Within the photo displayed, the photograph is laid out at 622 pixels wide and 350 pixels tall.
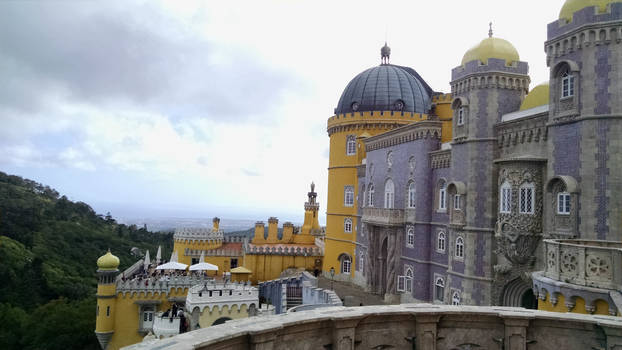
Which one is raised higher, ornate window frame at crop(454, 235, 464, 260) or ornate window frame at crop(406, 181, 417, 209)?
ornate window frame at crop(406, 181, 417, 209)

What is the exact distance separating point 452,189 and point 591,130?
6.81m

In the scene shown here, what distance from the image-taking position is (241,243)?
41.7m

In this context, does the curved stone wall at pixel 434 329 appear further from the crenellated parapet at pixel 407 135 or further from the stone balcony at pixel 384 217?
the stone balcony at pixel 384 217

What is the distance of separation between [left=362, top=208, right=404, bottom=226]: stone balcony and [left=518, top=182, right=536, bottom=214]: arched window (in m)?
8.98

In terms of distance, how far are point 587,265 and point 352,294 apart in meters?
18.2

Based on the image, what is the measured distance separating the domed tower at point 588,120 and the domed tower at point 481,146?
10.9 feet

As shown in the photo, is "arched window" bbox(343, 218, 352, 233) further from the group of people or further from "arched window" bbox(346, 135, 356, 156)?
the group of people

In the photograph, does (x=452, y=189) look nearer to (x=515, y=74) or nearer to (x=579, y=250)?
(x=515, y=74)

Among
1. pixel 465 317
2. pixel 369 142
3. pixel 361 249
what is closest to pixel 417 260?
pixel 361 249

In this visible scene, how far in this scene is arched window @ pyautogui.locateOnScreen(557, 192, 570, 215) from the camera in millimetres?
13789

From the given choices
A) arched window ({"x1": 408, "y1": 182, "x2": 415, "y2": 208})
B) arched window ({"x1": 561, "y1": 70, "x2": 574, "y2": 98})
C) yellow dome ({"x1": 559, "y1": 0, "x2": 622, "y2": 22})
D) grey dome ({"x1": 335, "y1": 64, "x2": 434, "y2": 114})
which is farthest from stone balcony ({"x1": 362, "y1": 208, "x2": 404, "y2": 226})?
yellow dome ({"x1": 559, "y1": 0, "x2": 622, "y2": 22})

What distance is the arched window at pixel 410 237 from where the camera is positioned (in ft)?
77.7

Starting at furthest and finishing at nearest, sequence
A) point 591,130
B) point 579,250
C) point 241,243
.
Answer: point 241,243
point 591,130
point 579,250

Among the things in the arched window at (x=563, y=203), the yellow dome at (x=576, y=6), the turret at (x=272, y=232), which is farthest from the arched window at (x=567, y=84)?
the turret at (x=272, y=232)
